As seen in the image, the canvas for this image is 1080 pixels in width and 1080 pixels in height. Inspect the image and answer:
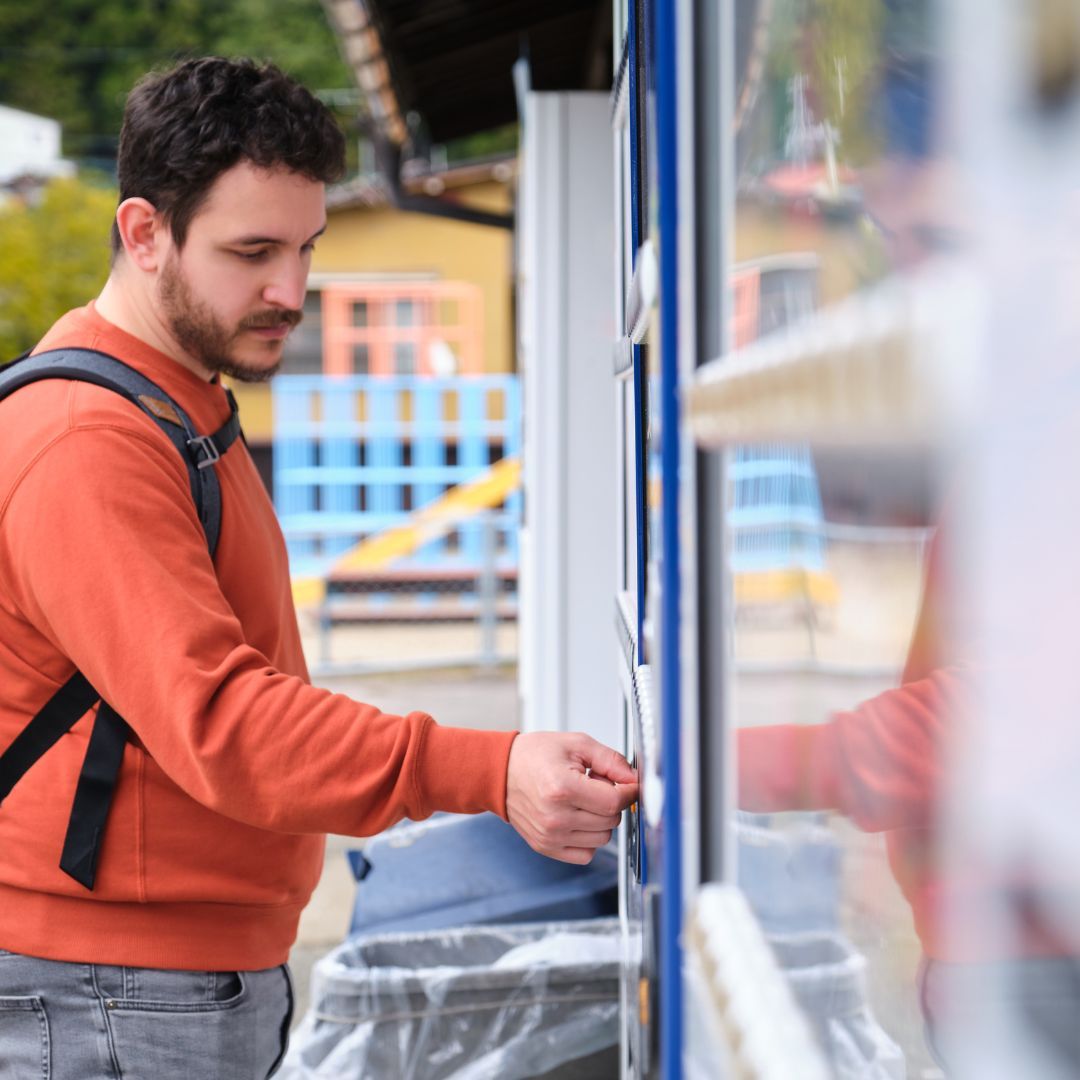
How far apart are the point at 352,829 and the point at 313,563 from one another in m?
10.4

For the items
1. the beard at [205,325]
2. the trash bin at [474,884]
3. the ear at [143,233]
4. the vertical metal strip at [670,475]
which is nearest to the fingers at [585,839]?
the vertical metal strip at [670,475]

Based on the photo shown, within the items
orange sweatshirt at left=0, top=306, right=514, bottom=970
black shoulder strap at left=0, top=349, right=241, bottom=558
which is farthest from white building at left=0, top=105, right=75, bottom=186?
orange sweatshirt at left=0, top=306, right=514, bottom=970

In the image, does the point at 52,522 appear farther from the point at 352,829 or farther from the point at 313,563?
the point at 313,563

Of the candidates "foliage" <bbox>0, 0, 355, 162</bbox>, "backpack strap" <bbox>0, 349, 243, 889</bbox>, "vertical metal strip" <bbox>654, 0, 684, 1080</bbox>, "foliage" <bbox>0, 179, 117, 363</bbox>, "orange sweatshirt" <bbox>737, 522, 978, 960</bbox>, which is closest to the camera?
"orange sweatshirt" <bbox>737, 522, 978, 960</bbox>

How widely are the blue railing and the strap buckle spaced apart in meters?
10.6

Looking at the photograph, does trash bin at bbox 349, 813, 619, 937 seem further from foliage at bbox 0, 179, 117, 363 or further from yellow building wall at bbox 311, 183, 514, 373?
yellow building wall at bbox 311, 183, 514, 373

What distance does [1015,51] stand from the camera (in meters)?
0.36

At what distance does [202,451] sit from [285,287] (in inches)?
8.8

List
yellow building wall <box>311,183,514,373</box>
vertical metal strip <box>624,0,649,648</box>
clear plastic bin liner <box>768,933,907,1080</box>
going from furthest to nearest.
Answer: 1. yellow building wall <box>311,183,514,373</box>
2. vertical metal strip <box>624,0,649,648</box>
3. clear plastic bin liner <box>768,933,907,1080</box>

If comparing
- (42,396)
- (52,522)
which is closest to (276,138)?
(42,396)

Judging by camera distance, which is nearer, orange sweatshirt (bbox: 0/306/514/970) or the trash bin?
orange sweatshirt (bbox: 0/306/514/970)

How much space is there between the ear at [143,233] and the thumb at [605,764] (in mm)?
741

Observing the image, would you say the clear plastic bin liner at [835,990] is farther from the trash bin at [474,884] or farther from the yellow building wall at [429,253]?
the yellow building wall at [429,253]

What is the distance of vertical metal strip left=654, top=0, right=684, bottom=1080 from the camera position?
80cm
